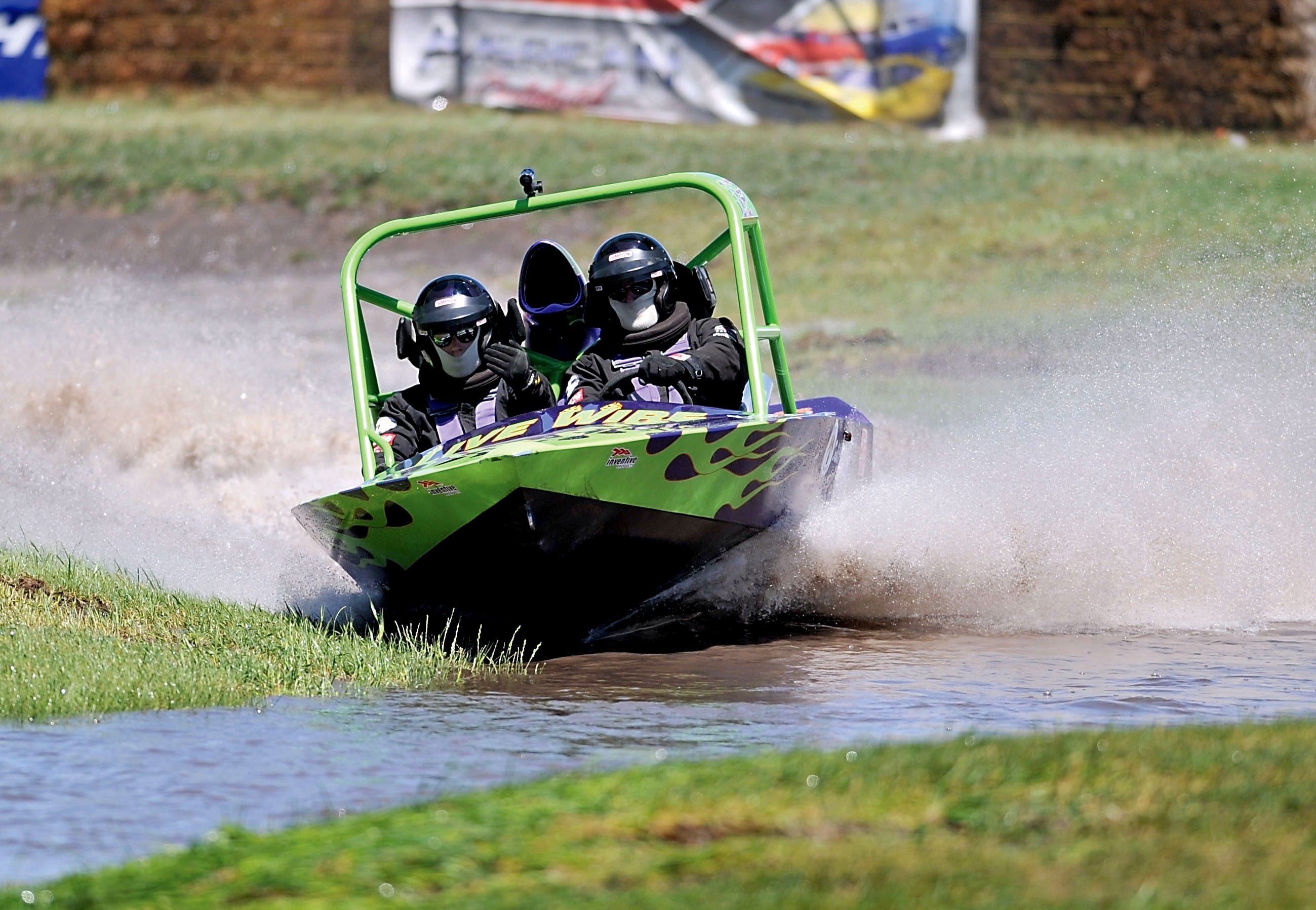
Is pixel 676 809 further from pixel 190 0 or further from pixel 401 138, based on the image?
pixel 190 0

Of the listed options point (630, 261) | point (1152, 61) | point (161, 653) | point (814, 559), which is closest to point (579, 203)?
point (630, 261)

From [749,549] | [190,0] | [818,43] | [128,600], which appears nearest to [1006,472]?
[749,549]

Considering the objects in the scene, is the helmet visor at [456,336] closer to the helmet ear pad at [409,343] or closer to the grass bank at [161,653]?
the helmet ear pad at [409,343]

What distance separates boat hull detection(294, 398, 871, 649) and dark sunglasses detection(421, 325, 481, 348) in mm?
594

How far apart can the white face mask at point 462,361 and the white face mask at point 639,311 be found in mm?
703

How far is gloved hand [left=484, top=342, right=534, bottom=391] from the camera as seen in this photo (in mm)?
8484

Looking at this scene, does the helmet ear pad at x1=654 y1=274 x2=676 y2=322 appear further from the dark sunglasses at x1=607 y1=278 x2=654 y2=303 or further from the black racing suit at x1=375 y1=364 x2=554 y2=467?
the black racing suit at x1=375 y1=364 x2=554 y2=467

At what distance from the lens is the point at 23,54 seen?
24.8 meters

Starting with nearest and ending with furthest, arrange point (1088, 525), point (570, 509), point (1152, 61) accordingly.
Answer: point (570, 509)
point (1088, 525)
point (1152, 61)

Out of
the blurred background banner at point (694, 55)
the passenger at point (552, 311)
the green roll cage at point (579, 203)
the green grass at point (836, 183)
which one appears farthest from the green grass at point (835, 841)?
the blurred background banner at point (694, 55)

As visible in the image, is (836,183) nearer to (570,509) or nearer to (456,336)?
(456,336)

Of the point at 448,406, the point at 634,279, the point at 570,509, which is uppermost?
the point at 634,279

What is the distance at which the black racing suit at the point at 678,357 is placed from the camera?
28.3 ft

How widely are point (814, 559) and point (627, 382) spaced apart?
4.69 ft
